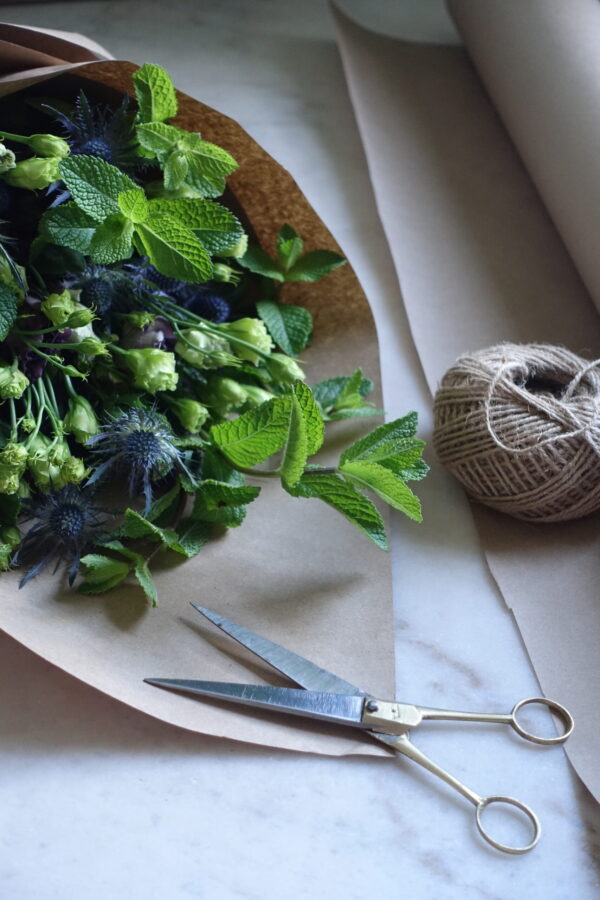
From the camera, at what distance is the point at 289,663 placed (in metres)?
0.52

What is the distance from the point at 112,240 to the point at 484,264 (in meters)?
0.40

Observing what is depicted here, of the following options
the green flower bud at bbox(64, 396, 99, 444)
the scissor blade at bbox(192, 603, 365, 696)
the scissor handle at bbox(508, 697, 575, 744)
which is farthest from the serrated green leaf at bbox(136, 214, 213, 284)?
the scissor handle at bbox(508, 697, 575, 744)

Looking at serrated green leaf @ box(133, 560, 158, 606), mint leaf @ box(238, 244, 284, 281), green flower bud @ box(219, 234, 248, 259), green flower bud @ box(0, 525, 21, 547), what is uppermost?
green flower bud @ box(219, 234, 248, 259)

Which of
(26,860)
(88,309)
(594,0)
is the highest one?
(594,0)

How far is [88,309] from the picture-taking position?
1.81 feet

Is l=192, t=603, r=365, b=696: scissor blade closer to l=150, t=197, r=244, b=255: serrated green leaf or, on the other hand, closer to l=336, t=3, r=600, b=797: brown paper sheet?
l=336, t=3, r=600, b=797: brown paper sheet

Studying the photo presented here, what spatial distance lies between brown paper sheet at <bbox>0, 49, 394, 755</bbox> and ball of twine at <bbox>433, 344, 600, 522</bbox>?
8 cm

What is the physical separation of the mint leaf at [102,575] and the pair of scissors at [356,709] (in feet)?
0.23

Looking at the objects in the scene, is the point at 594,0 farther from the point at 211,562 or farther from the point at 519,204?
the point at 211,562

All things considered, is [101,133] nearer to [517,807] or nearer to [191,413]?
[191,413]

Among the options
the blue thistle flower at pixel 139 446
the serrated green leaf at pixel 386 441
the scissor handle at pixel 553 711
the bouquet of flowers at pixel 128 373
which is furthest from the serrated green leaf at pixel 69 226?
the scissor handle at pixel 553 711

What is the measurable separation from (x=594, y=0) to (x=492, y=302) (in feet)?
1.14

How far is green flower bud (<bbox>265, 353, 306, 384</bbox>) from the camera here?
2.08ft

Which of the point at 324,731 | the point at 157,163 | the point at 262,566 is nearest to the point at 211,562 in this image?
the point at 262,566
